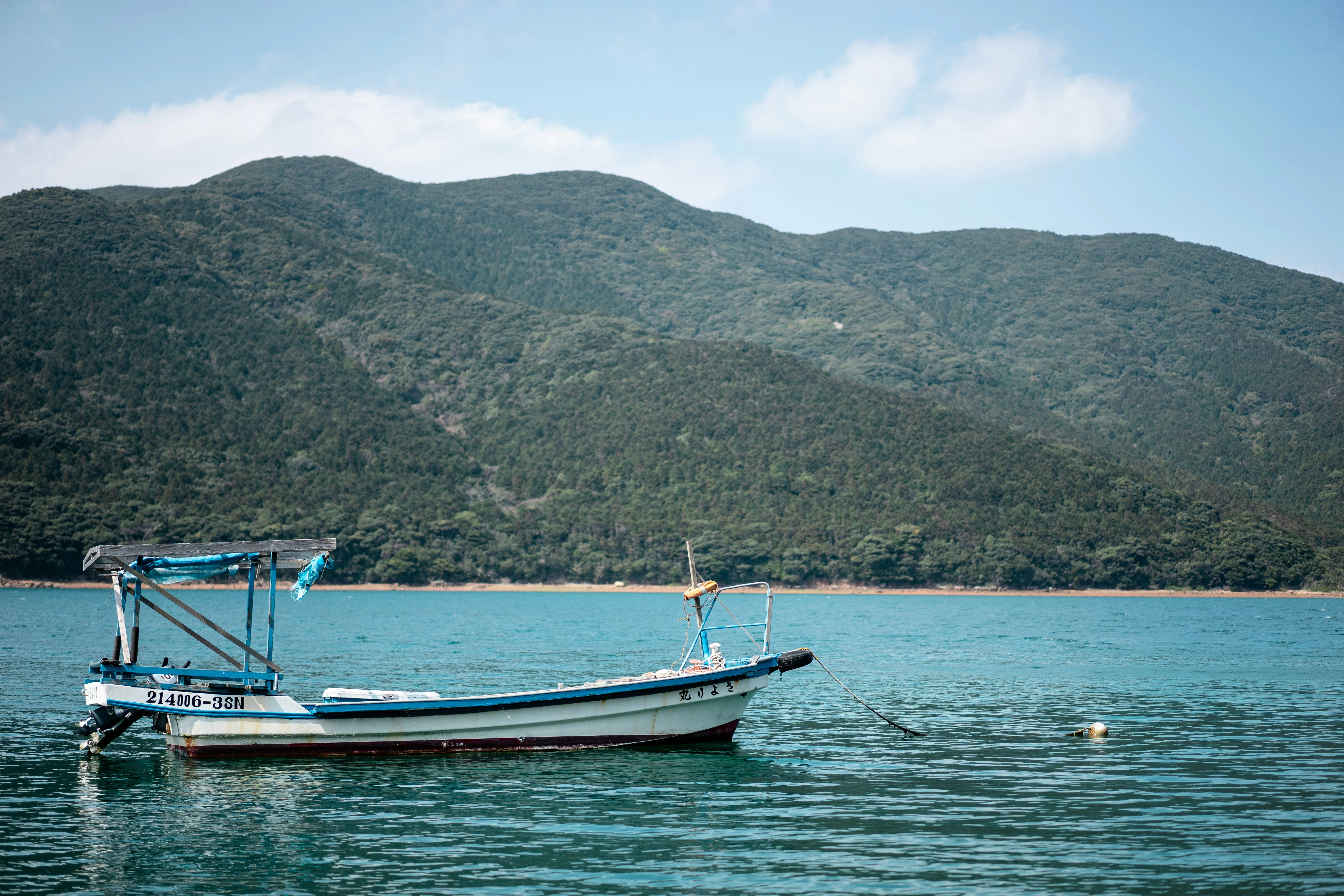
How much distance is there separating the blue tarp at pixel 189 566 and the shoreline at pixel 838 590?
14236 cm

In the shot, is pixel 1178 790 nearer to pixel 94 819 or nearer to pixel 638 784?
pixel 638 784

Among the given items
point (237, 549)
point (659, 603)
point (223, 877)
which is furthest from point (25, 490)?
point (223, 877)

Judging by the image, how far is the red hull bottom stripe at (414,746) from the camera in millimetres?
26312

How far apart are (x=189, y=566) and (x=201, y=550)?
1053 millimetres

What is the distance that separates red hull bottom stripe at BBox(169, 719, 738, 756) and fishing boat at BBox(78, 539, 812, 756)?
0.09ft

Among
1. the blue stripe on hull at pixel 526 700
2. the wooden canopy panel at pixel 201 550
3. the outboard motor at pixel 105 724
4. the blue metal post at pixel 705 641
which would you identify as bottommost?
the outboard motor at pixel 105 724

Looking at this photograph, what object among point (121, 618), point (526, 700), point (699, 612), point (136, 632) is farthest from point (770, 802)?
point (136, 632)

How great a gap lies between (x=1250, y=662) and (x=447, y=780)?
44.4 meters

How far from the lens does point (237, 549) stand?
1037 inches

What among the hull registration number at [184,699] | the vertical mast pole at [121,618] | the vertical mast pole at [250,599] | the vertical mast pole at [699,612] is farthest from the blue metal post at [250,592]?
the vertical mast pole at [699,612]

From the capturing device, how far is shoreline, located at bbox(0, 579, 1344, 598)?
6757 inches

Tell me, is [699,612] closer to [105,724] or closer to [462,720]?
[462,720]

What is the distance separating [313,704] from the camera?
1022 inches

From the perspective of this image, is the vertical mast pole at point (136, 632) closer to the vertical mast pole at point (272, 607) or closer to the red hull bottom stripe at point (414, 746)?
the red hull bottom stripe at point (414, 746)
